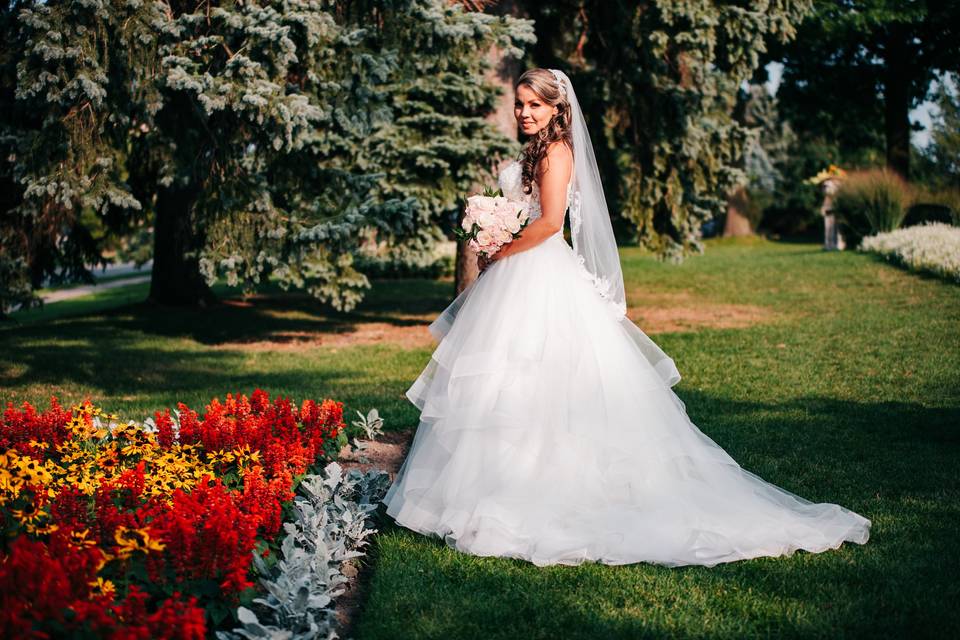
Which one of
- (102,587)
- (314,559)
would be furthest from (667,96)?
(102,587)

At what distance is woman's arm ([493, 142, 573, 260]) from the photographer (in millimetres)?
4895

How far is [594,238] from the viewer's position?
534 centimetres

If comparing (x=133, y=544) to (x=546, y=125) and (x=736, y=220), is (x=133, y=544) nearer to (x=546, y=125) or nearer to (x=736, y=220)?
(x=546, y=125)

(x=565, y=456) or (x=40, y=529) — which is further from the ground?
(x=565, y=456)

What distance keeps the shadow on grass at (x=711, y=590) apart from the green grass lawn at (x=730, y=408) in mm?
11

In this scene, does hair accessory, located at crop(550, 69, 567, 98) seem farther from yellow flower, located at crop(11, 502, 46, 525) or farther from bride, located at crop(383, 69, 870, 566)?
yellow flower, located at crop(11, 502, 46, 525)


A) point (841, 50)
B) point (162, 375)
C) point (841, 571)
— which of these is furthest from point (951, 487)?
point (841, 50)

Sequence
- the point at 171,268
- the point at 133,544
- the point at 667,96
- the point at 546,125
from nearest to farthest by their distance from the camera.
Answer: the point at 133,544 < the point at 546,125 < the point at 667,96 < the point at 171,268

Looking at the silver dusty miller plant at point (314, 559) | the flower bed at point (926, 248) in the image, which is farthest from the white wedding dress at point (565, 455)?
the flower bed at point (926, 248)

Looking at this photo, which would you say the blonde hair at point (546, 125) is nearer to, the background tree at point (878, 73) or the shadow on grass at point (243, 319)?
the shadow on grass at point (243, 319)

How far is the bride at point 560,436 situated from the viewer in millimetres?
4340

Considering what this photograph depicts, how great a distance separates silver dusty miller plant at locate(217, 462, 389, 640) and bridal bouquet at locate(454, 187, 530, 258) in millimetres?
1492

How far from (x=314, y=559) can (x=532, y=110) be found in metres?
2.74

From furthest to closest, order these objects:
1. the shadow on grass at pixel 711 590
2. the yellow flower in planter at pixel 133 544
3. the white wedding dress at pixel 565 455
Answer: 1. the white wedding dress at pixel 565 455
2. the shadow on grass at pixel 711 590
3. the yellow flower in planter at pixel 133 544
